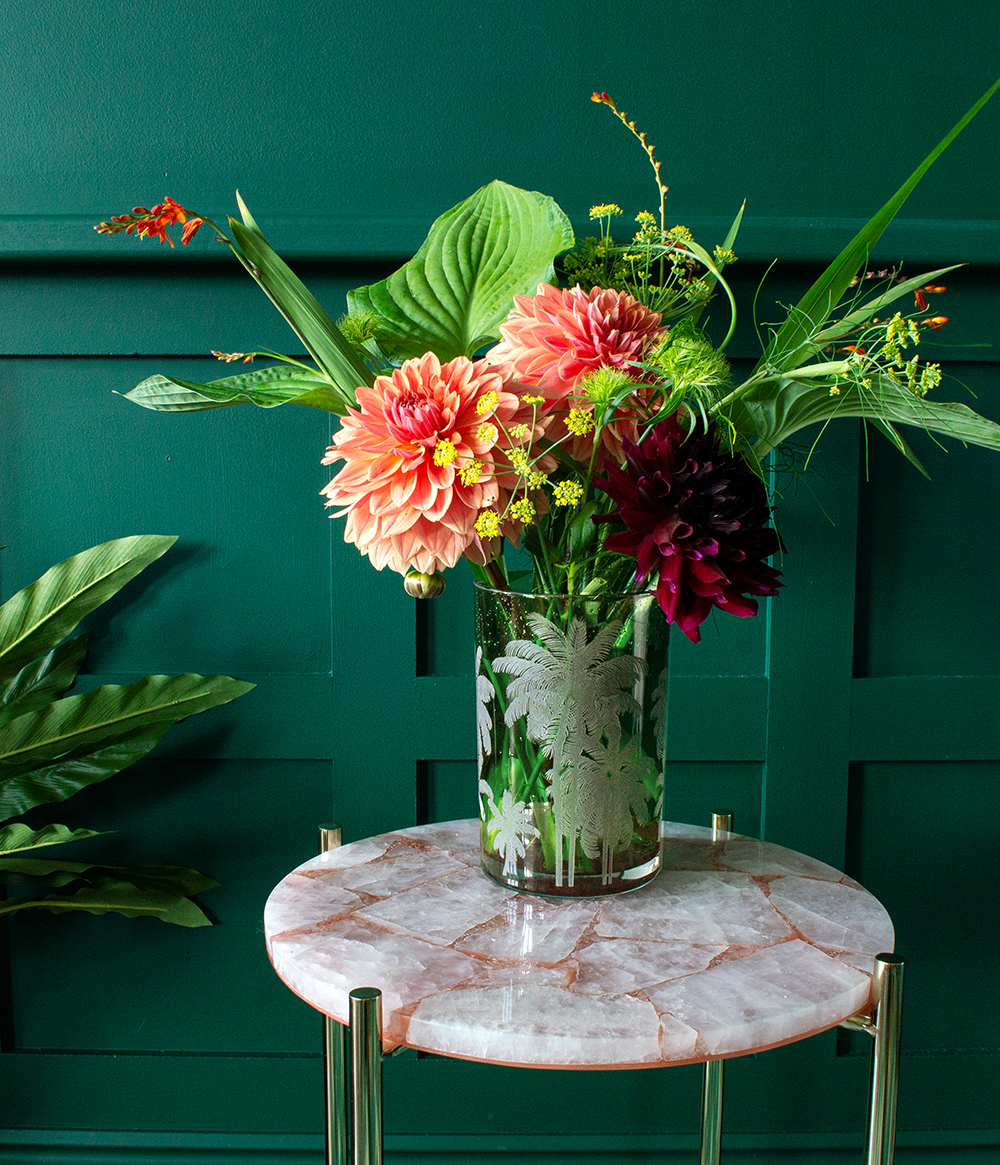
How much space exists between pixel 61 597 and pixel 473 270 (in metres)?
0.62

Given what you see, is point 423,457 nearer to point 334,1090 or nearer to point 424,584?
point 424,584

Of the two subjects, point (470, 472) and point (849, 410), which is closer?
point (470, 472)

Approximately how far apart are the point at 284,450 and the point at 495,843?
59 cm

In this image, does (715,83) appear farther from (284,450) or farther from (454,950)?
(454,950)

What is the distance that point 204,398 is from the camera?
0.83m

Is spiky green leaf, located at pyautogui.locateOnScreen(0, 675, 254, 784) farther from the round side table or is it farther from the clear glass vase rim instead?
the clear glass vase rim

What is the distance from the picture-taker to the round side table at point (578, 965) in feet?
2.05

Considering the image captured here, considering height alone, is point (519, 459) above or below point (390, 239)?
below

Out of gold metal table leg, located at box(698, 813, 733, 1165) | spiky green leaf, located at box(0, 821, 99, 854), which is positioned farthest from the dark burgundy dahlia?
spiky green leaf, located at box(0, 821, 99, 854)

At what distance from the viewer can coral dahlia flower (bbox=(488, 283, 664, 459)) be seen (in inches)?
27.4

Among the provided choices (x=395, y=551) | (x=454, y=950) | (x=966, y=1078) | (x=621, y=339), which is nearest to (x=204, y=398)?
(x=395, y=551)

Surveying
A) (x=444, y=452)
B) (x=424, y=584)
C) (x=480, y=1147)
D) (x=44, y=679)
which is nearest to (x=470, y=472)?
(x=444, y=452)

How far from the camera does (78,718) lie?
3.46 ft

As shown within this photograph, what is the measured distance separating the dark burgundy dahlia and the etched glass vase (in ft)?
0.30
